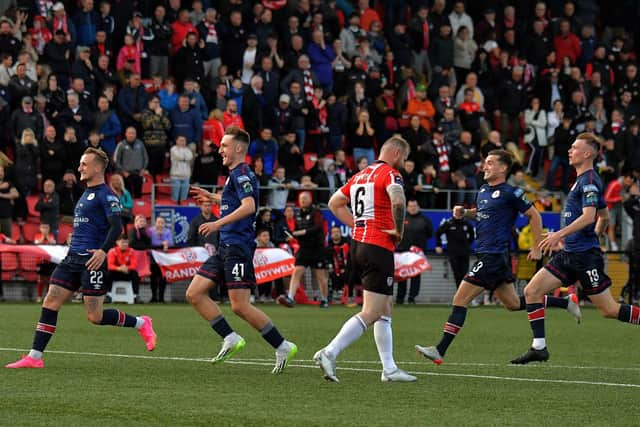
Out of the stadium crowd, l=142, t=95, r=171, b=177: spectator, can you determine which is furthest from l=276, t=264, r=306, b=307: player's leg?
l=142, t=95, r=171, b=177: spectator

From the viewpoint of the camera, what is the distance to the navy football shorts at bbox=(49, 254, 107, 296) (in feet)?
39.9

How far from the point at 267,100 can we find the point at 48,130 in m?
5.94

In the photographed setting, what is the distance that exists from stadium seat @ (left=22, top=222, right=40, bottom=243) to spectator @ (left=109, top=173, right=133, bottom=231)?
73.1 inches

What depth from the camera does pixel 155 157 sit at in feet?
91.1

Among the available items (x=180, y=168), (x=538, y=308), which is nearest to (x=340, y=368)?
(x=538, y=308)

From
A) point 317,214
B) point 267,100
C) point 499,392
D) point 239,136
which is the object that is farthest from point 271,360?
point 267,100

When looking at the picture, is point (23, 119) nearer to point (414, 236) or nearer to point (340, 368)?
point (414, 236)

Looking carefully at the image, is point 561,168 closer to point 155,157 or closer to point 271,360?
point 155,157

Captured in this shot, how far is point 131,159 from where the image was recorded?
26859 millimetres

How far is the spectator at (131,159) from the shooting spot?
1048 inches

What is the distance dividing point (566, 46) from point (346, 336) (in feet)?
85.3

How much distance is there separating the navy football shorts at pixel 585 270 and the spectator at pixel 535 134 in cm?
1974

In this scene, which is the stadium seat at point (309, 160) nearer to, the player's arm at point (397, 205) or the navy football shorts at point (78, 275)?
the navy football shorts at point (78, 275)

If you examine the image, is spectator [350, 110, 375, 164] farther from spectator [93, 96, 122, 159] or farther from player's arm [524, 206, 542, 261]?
player's arm [524, 206, 542, 261]
